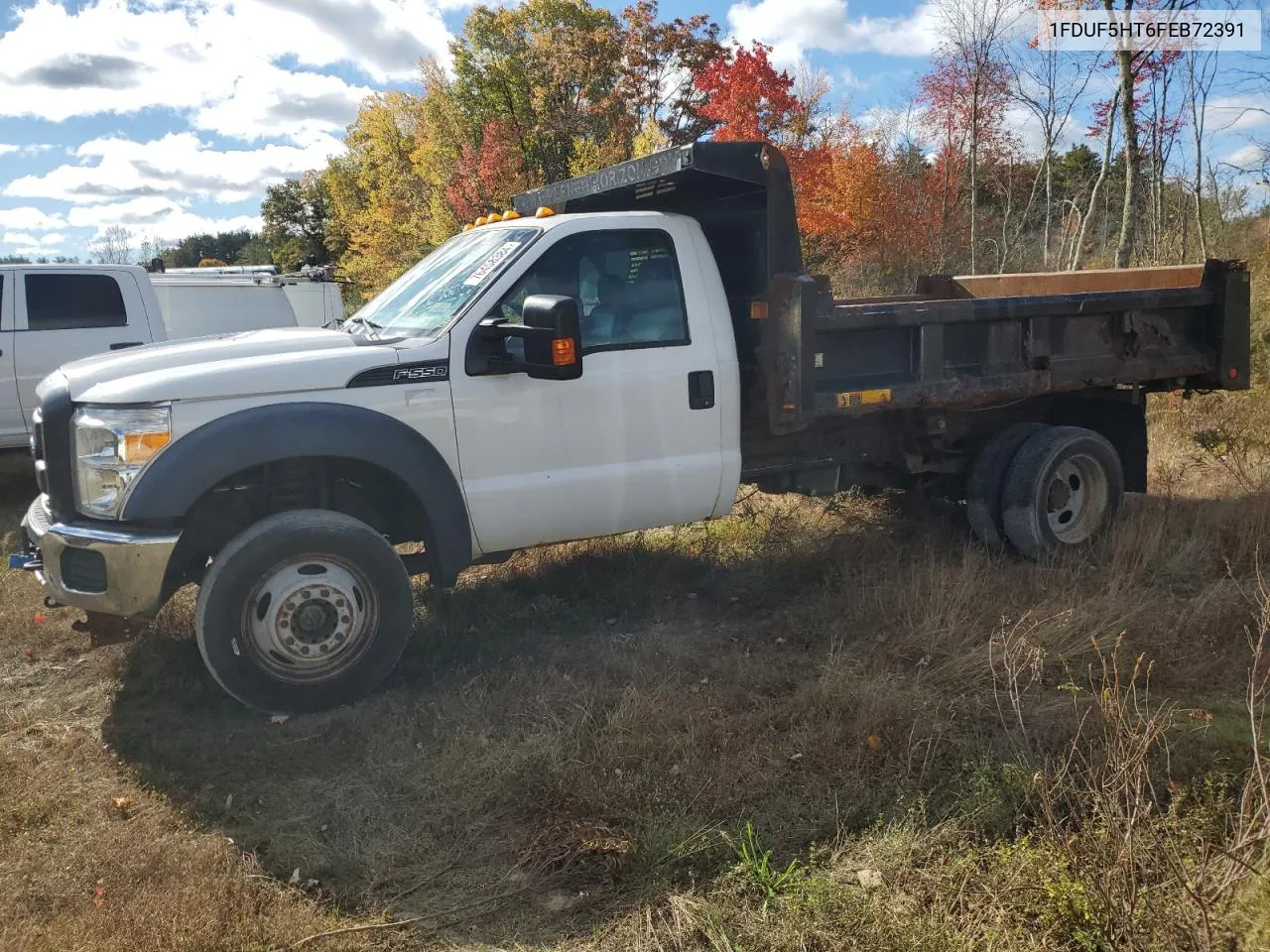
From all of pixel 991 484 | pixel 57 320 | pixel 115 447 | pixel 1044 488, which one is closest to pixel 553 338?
pixel 115 447

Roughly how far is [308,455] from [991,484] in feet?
13.1

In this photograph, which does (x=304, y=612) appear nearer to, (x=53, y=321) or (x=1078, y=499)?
(x=1078, y=499)

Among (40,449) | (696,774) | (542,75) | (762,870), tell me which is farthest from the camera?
(542,75)

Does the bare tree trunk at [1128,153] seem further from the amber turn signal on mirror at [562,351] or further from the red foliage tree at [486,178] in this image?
the red foliage tree at [486,178]

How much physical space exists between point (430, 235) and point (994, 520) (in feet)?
95.5

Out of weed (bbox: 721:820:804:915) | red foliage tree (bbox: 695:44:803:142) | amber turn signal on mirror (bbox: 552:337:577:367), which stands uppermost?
red foliage tree (bbox: 695:44:803:142)

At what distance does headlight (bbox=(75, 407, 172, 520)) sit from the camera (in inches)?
159

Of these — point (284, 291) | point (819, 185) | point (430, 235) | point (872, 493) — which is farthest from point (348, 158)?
point (872, 493)

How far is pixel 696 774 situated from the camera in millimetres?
3594

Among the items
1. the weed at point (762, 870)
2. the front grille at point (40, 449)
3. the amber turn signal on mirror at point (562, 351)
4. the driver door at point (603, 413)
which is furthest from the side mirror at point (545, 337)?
the weed at point (762, 870)

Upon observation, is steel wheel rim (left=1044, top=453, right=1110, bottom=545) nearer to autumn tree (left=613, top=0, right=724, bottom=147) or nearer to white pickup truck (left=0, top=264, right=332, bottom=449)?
white pickup truck (left=0, top=264, right=332, bottom=449)

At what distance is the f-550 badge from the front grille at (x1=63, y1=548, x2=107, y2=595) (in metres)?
1.40

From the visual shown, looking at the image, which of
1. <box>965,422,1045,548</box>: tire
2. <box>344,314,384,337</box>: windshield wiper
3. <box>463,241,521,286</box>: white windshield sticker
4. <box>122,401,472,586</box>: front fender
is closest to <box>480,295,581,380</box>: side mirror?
<box>463,241,521,286</box>: white windshield sticker

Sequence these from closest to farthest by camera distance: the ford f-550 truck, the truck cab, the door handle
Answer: the ford f-550 truck
the door handle
the truck cab
